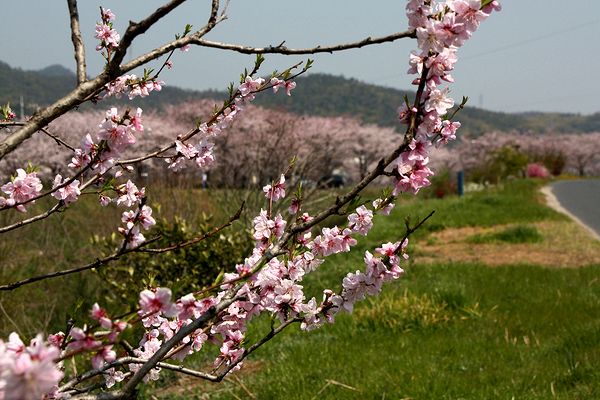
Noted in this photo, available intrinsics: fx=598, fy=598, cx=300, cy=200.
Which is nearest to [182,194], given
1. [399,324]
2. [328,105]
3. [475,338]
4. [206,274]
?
[206,274]

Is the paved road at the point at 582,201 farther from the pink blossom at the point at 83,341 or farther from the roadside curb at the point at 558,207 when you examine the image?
the pink blossom at the point at 83,341

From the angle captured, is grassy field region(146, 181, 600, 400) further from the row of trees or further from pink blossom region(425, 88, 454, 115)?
the row of trees

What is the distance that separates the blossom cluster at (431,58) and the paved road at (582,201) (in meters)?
14.3

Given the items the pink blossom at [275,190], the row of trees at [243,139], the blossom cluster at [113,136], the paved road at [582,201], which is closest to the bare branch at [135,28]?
the blossom cluster at [113,136]

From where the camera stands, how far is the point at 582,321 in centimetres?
648

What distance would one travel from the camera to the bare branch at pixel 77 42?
6.18 ft

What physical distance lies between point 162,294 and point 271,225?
1082 millimetres

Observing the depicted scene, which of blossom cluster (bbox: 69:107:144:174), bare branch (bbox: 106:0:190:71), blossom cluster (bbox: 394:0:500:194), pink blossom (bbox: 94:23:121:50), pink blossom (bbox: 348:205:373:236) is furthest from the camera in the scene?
pink blossom (bbox: 94:23:121:50)

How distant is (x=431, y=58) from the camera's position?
1.60 m

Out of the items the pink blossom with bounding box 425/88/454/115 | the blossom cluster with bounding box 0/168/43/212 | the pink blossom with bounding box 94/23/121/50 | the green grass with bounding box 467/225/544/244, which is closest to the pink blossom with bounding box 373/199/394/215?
the pink blossom with bounding box 425/88/454/115

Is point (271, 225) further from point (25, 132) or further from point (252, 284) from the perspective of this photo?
point (25, 132)

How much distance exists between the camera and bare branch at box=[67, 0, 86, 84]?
1.88m

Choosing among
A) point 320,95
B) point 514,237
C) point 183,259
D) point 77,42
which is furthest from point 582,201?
point 320,95

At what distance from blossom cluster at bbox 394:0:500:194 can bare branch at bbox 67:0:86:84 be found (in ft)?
3.28
